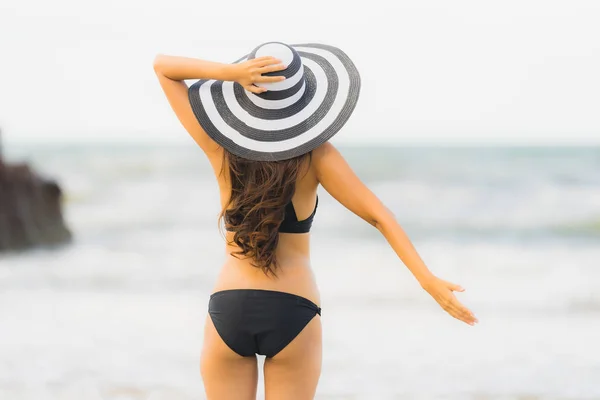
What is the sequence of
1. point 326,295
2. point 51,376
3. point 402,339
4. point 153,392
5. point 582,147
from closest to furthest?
point 153,392 → point 51,376 → point 402,339 → point 326,295 → point 582,147

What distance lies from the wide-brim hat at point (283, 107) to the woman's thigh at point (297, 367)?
54 cm

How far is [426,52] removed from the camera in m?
26.5

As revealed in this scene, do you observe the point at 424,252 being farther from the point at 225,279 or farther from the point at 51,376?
the point at 225,279

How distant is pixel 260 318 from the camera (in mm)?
2262

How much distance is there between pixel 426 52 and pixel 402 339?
21.3 m

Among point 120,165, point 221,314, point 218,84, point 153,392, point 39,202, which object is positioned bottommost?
point 153,392

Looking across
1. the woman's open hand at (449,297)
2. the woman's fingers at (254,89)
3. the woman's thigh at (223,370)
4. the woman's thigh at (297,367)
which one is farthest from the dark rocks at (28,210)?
the woman's open hand at (449,297)

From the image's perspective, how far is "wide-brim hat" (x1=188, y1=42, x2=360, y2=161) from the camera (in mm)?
2154

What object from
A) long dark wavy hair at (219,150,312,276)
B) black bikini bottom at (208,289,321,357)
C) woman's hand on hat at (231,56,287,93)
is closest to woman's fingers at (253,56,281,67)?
woman's hand on hat at (231,56,287,93)

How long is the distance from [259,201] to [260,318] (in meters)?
0.35

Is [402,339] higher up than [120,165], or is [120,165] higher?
[120,165]

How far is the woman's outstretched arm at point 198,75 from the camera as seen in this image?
6.99 feet

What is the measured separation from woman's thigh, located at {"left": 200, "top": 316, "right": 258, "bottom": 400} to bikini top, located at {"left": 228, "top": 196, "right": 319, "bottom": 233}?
37 centimetres

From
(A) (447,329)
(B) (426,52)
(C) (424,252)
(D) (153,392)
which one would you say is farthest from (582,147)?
(D) (153,392)
